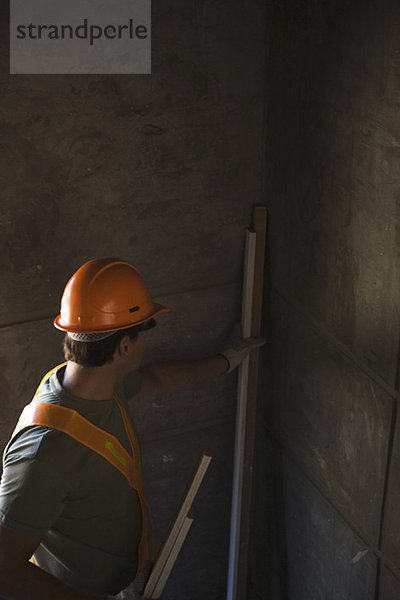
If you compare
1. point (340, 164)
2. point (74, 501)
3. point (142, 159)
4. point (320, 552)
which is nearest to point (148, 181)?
point (142, 159)

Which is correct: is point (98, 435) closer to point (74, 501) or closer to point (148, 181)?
point (74, 501)

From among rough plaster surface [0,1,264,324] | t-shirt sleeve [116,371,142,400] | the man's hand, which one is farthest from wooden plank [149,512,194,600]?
rough plaster surface [0,1,264,324]

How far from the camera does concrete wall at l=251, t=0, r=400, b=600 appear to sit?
2.60 meters

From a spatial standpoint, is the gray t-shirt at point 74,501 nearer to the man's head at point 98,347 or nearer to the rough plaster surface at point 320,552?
the man's head at point 98,347

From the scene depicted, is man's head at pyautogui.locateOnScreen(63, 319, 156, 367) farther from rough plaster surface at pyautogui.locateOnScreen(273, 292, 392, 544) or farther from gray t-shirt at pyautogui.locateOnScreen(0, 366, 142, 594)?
rough plaster surface at pyautogui.locateOnScreen(273, 292, 392, 544)

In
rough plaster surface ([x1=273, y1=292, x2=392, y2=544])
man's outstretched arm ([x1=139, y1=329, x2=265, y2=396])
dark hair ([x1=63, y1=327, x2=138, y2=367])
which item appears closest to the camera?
dark hair ([x1=63, y1=327, x2=138, y2=367])

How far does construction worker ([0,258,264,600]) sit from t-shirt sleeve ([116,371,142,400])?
0.34ft

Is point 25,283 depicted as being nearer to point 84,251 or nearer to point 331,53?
point 84,251

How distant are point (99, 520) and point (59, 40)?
1997mm

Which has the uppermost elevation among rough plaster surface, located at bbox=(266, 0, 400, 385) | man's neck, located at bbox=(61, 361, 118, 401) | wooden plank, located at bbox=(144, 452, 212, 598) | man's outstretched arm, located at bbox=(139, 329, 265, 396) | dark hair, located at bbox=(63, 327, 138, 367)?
rough plaster surface, located at bbox=(266, 0, 400, 385)

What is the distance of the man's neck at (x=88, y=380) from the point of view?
2.74 meters

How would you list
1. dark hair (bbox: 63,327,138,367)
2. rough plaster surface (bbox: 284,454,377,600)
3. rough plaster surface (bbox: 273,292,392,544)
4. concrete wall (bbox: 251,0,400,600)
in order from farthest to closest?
1. rough plaster surface (bbox: 284,454,377,600)
2. rough plaster surface (bbox: 273,292,392,544)
3. dark hair (bbox: 63,327,138,367)
4. concrete wall (bbox: 251,0,400,600)

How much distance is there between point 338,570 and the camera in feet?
11.1

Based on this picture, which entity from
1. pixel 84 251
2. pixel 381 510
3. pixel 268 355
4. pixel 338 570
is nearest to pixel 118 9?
pixel 84 251
